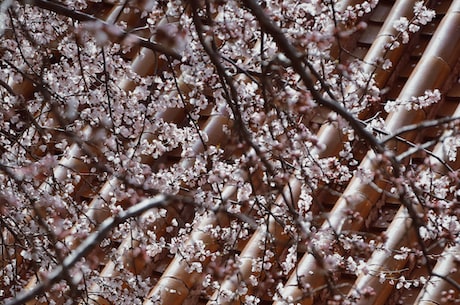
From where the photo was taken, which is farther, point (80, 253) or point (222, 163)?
point (222, 163)

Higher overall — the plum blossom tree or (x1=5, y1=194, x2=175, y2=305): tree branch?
the plum blossom tree

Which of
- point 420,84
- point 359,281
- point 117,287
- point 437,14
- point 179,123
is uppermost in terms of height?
point 437,14

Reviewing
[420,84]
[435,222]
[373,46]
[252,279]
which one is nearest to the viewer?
[435,222]

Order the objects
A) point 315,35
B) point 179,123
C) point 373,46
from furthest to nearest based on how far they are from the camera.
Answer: point 179,123
point 373,46
point 315,35

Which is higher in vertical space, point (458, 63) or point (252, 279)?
point (458, 63)

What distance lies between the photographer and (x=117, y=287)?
3.76 metres

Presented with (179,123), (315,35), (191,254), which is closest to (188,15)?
(179,123)

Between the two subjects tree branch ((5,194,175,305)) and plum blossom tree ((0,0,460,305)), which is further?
plum blossom tree ((0,0,460,305))

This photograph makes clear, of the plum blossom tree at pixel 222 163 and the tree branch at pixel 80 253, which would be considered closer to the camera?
the tree branch at pixel 80 253

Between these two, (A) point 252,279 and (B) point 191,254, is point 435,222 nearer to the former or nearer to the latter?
(A) point 252,279

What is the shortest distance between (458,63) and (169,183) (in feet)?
4.18

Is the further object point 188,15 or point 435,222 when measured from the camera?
point 188,15

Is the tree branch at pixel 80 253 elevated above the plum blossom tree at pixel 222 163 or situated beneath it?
situated beneath

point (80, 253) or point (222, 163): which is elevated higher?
point (222, 163)
